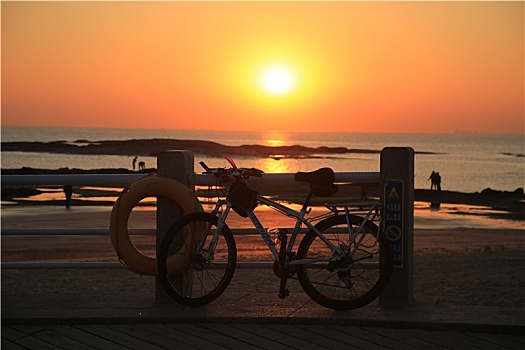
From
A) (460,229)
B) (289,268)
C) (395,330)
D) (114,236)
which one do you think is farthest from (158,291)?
(460,229)

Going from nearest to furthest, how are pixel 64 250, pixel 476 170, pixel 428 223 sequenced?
pixel 64 250 < pixel 428 223 < pixel 476 170

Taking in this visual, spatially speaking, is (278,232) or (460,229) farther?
(460,229)

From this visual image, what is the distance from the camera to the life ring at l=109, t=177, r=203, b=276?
21.4 ft

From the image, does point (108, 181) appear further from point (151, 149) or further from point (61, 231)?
point (151, 149)

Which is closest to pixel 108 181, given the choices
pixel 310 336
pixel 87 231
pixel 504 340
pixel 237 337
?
pixel 87 231

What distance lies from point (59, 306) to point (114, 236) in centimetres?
64

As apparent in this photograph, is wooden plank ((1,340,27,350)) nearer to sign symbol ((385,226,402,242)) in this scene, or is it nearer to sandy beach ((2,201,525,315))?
sign symbol ((385,226,402,242))

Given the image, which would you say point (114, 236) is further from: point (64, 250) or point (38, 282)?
point (64, 250)

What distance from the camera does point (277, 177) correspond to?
6582mm

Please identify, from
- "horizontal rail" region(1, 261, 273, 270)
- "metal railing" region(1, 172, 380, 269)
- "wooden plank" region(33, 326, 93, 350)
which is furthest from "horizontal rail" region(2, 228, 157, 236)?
"wooden plank" region(33, 326, 93, 350)

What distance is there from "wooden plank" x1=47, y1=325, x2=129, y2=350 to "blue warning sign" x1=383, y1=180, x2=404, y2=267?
7.05ft

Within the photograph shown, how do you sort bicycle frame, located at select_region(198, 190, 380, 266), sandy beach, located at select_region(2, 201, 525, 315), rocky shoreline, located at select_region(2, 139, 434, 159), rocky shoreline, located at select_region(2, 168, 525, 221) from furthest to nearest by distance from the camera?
rocky shoreline, located at select_region(2, 139, 434, 159)
rocky shoreline, located at select_region(2, 168, 525, 221)
sandy beach, located at select_region(2, 201, 525, 315)
bicycle frame, located at select_region(198, 190, 380, 266)

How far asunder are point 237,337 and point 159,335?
20.0 inches

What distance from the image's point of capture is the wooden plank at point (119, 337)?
5500mm
